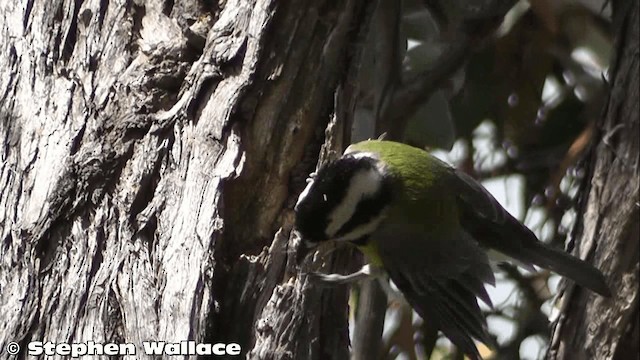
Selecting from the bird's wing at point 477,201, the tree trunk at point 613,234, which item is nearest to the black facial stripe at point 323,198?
the bird's wing at point 477,201

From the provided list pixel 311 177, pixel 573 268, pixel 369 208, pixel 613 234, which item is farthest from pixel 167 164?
pixel 613 234

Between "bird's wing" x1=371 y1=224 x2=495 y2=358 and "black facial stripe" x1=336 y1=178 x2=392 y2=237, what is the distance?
8 centimetres

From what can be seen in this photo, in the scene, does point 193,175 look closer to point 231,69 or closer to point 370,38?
point 231,69

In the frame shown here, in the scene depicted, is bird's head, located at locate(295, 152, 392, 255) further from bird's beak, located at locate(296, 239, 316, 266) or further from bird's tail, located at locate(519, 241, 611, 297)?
bird's tail, located at locate(519, 241, 611, 297)

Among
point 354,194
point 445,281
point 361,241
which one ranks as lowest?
point 445,281

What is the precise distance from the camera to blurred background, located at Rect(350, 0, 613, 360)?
2.38 m

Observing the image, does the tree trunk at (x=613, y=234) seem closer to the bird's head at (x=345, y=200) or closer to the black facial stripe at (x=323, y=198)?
the bird's head at (x=345, y=200)

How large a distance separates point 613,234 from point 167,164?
94cm

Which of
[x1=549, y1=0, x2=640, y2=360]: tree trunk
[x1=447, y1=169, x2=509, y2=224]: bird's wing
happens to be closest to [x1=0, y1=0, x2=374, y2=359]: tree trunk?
[x1=447, y1=169, x2=509, y2=224]: bird's wing

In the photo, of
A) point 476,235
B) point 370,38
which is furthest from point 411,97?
point 476,235

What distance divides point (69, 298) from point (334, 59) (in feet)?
2.10

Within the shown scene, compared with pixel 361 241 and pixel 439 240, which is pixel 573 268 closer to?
pixel 439 240

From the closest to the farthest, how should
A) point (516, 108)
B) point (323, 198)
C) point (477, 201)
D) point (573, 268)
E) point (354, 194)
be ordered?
point (323, 198), point (354, 194), point (573, 268), point (477, 201), point (516, 108)

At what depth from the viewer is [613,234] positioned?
1979 mm
